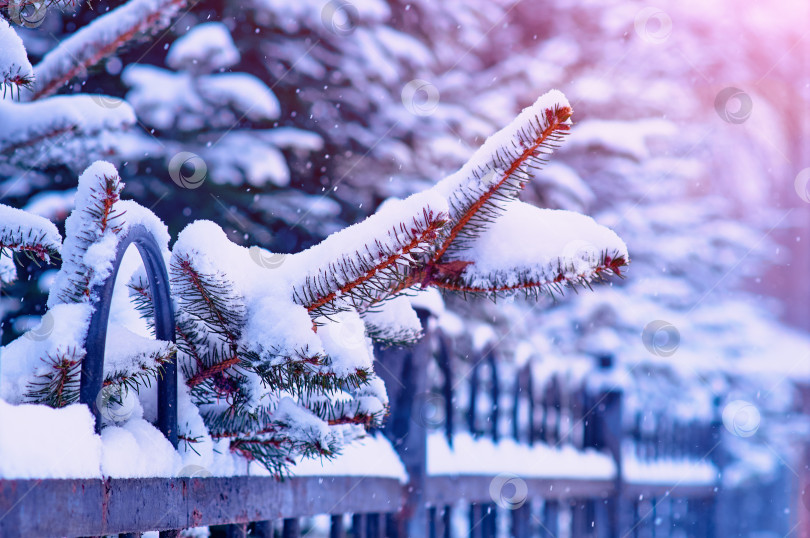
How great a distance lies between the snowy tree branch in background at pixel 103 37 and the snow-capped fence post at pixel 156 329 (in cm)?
90

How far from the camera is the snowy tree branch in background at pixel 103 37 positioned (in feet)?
5.91

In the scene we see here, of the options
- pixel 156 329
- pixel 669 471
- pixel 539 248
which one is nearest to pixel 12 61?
pixel 156 329

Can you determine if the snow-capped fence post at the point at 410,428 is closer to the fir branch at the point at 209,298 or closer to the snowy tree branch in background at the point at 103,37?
the snowy tree branch in background at the point at 103,37

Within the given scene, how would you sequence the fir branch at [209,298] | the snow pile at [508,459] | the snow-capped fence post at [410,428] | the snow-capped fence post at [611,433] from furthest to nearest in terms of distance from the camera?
the snow-capped fence post at [611,433] < the snow pile at [508,459] < the snow-capped fence post at [410,428] < the fir branch at [209,298]

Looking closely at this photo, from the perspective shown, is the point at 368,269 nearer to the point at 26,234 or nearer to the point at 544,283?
the point at 544,283

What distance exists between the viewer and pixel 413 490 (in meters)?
2.67

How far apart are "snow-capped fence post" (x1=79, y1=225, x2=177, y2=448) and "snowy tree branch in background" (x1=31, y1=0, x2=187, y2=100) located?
2.96ft

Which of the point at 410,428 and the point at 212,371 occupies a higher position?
the point at 212,371

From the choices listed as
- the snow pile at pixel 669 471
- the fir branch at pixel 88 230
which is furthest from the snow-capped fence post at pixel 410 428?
the snow pile at pixel 669 471

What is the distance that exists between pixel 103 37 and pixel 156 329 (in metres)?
1.06

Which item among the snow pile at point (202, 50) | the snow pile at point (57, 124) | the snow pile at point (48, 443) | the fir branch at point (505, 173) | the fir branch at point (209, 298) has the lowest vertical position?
the snow pile at point (48, 443)

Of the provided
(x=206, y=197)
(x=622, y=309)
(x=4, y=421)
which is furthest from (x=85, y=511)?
(x=622, y=309)

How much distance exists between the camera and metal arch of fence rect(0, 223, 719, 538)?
3.26 feet

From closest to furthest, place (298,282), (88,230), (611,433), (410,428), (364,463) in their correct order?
(88,230), (298,282), (364,463), (410,428), (611,433)
